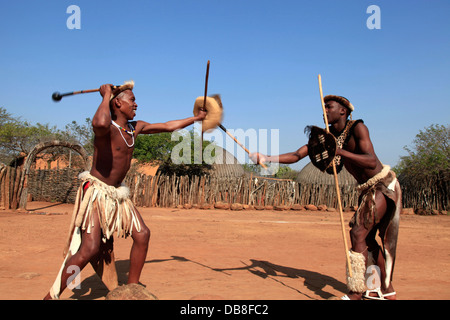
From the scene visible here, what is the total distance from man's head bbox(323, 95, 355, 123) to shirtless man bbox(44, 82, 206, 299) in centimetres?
201

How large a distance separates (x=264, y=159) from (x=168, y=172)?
699 inches

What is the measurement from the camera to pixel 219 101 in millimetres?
4398

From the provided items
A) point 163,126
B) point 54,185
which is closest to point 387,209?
point 163,126

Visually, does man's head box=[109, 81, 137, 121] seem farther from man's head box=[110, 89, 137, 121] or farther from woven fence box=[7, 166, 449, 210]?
woven fence box=[7, 166, 449, 210]

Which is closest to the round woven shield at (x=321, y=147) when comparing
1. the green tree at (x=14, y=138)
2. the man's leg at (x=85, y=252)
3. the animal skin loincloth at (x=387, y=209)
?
the animal skin loincloth at (x=387, y=209)

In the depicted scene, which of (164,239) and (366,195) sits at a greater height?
(366,195)

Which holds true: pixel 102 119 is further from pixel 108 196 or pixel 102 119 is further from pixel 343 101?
pixel 343 101

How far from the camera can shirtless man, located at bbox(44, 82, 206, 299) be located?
2928 mm

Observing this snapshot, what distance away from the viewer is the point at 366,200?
3.50m

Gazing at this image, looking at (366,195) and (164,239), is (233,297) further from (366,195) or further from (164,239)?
(164,239)

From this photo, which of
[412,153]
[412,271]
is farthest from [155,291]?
[412,153]

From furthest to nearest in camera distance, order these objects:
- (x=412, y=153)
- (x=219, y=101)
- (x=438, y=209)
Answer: (x=412, y=153)
(x=438, y=209)
(x=219, y=101)

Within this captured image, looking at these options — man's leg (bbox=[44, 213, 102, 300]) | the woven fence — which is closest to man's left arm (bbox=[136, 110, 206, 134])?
man's leg (bbox=[44, 213, 102, 300])

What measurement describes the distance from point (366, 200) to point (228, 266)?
6.99ft
